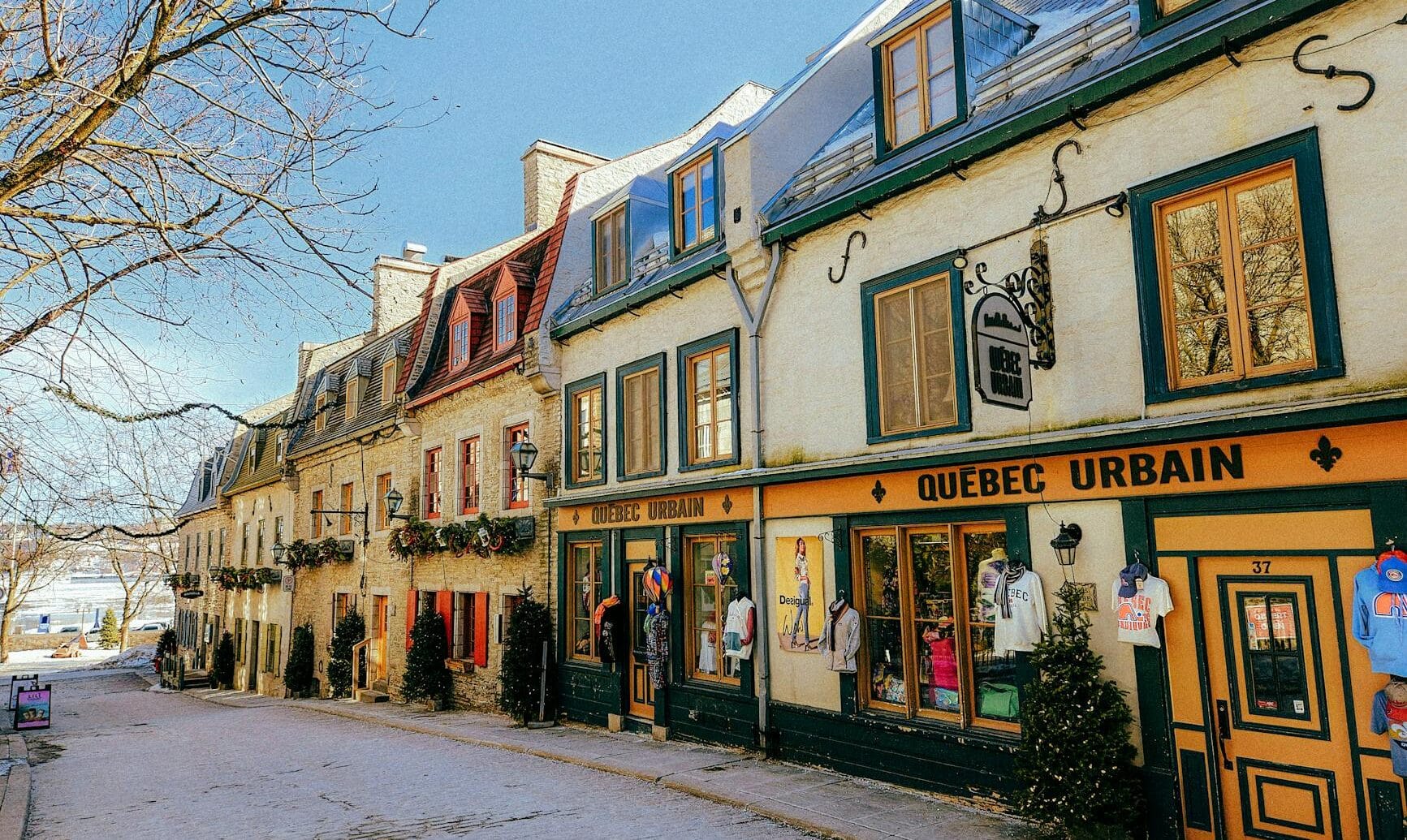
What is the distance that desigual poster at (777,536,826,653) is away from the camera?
1035 cm

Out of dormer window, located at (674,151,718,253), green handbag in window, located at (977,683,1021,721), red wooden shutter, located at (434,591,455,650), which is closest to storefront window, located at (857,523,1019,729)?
green handbag in window, located at (977,683,1021,721)

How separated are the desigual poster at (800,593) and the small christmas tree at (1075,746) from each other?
121 inches

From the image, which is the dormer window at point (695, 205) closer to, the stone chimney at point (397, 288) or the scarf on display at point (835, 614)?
the scarf on display at point (835, 614)

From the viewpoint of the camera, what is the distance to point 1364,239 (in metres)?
Answer: 6.29

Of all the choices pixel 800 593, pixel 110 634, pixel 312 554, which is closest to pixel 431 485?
pixel 312 554

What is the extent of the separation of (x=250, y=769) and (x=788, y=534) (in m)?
8.27

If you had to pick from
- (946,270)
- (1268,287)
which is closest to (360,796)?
(946,270)

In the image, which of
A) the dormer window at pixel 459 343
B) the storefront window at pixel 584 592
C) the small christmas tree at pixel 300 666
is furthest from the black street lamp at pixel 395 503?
the small christmas tree at pixel 300 666

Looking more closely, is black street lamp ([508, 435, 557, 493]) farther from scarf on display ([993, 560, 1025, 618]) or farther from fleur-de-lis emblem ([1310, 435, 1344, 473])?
fleur-de-lis emblem ([1310, 435, 1344, 473])

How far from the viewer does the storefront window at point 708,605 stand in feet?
38.8

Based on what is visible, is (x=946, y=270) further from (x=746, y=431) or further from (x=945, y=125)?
(x=746, y=431)

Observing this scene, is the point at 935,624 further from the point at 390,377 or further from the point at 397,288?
the point at 397,288

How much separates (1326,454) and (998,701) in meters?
3.57

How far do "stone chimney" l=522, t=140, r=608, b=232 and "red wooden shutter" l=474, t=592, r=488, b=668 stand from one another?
27.6 feet
